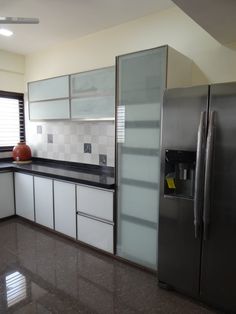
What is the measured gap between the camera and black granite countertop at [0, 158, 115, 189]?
2.61 meters

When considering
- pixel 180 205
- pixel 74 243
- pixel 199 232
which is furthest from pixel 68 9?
pixel 74 243

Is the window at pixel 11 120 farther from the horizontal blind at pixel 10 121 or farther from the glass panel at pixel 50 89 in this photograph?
the glass panel at pixel 50 89

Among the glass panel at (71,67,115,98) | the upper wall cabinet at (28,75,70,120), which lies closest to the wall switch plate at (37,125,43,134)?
the upper wall cabinet at (28,75,70,120)

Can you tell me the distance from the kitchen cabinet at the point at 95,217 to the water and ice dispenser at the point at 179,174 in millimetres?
717

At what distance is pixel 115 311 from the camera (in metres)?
1.84

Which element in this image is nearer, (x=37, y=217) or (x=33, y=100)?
(x=37, y=217)

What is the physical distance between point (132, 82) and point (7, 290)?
2.15m

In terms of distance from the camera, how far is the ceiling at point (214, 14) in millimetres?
1485

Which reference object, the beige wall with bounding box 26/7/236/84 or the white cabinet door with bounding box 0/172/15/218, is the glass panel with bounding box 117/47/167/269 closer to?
the beige wall with bounding box 26/7/236/84

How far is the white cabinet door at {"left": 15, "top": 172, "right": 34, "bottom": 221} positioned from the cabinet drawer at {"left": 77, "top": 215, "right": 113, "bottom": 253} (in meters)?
0.97

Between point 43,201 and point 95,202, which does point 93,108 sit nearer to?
point 95,202

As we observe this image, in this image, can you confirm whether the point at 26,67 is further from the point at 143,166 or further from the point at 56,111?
the point at 143,166

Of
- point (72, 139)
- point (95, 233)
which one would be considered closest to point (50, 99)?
point (72, 139)

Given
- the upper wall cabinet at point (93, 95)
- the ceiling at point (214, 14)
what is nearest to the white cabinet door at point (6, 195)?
the upper wall cabinet at point (93, 95)
